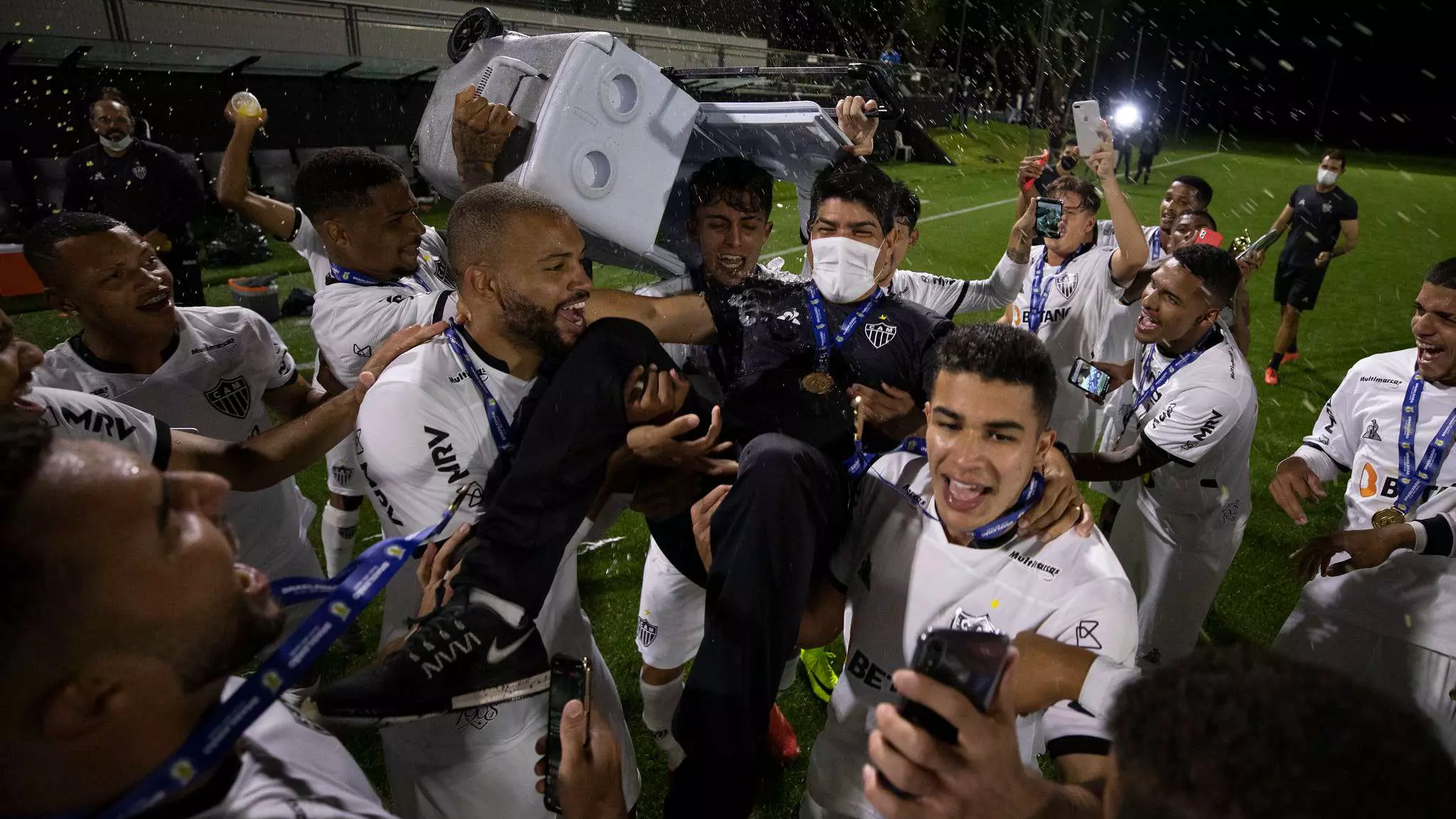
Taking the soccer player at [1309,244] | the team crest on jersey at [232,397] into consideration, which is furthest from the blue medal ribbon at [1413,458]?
the soccer player at [1309,244]

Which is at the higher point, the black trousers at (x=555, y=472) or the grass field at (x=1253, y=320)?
the black trousers at (x=555, y=472)

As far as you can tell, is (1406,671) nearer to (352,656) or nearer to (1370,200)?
(352,656)

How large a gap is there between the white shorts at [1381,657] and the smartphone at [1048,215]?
267cm

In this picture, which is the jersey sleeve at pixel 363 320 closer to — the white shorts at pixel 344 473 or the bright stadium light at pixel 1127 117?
the white shorts at pixel 344 473

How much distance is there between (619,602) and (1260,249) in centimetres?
592

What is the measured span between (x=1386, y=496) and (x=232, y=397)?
196 inches

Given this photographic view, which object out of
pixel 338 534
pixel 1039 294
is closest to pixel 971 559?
pixel 338 534

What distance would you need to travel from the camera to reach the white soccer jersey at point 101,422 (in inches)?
89.8

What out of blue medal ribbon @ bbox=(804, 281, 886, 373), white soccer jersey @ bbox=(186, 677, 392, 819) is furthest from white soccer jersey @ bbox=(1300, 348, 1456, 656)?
white soccer jersey @ bbox=(186, 677, 392, 819)

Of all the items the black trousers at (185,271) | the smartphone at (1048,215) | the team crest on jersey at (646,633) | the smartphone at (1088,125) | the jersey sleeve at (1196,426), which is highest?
the smartphone at (1088,125)

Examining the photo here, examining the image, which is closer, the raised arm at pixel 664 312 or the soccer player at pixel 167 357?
the raised arm at pixel 664 312

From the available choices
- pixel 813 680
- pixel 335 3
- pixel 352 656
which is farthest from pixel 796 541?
pixel 335 3

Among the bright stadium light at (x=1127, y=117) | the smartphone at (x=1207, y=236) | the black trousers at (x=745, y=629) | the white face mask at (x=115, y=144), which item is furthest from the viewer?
the bright stadium light at (x=1127, y=117)

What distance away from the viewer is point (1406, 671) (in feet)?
9.60
